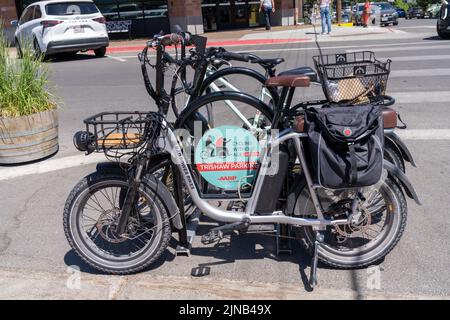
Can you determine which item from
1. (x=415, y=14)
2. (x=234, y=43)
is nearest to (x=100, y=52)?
(x=234, y=43)

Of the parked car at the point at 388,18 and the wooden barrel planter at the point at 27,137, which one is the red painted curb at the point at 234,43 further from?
the parked car at the point at 388,18

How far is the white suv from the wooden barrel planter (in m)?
9.38

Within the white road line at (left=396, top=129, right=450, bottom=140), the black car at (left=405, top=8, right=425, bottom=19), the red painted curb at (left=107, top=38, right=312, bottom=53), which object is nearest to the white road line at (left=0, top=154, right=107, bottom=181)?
the white road line at (left=396, top=129, right=450, bottom=140)

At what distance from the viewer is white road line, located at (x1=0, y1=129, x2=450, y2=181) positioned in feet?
17.3

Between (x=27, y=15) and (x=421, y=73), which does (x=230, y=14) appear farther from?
(x=421, y=73)

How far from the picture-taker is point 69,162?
5.54m

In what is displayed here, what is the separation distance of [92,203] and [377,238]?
2.08 m

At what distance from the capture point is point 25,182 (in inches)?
197

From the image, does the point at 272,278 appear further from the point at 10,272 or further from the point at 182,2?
the point at 182,2

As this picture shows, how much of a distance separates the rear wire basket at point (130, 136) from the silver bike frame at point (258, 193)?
95 mm

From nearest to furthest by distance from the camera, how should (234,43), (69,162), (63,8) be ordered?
1. (69,162)
2. (63,8)
3. (234,43)

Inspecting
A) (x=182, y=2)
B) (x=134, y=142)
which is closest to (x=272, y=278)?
(x=134, y=142)

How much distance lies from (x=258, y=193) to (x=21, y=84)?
3479mm

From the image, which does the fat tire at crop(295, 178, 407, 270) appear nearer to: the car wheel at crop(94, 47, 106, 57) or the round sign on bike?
the round sign on bike
